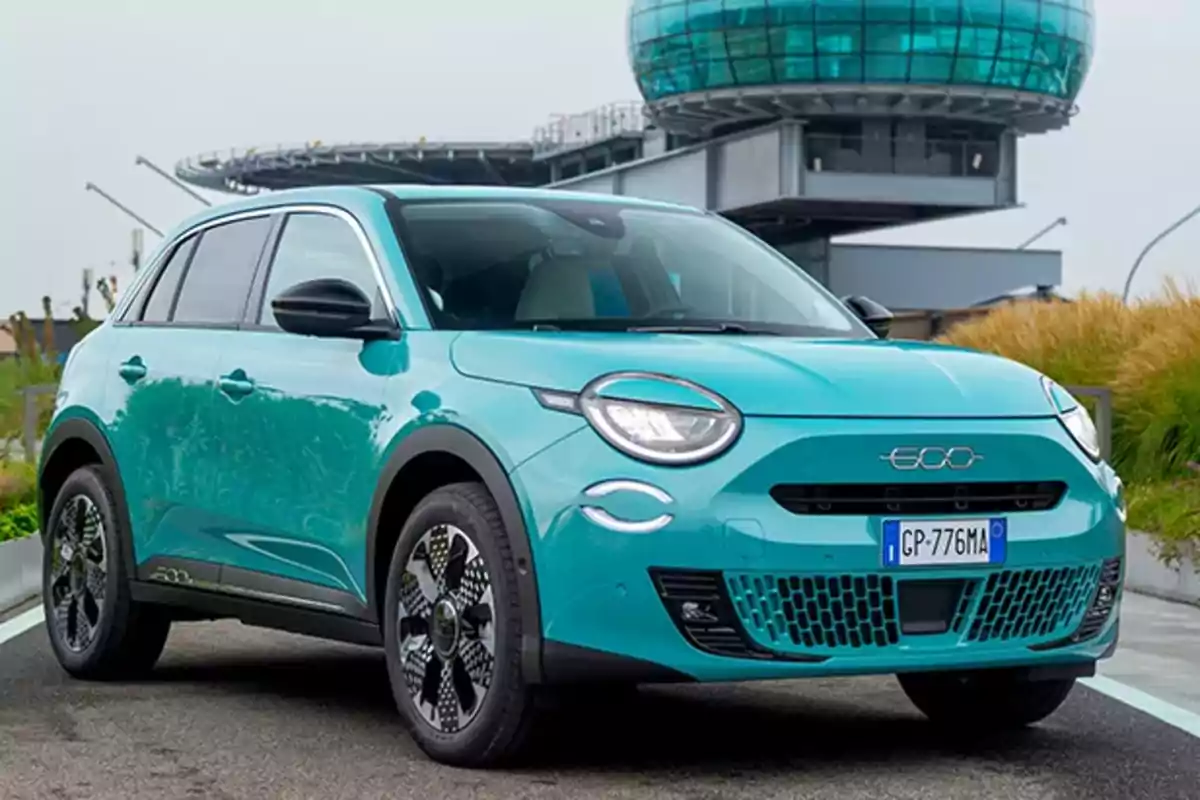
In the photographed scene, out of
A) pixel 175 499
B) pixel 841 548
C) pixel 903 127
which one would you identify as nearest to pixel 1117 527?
pixel 841 548

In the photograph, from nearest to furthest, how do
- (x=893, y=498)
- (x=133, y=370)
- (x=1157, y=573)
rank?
(x=893, y=498)
(x=133, y=370)
(x=1157, y=573)

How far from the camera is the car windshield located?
23.2 ft

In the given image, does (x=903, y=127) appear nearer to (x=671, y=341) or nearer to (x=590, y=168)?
(x=590, y=168)

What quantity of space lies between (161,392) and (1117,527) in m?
3.34

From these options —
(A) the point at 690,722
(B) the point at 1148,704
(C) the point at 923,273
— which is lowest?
(C) the point at 923,273

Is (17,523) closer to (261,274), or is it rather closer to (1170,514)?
(261,274)

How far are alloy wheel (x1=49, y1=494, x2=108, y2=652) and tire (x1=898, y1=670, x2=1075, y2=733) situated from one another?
9.68ft

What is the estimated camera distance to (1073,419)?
21.5ft

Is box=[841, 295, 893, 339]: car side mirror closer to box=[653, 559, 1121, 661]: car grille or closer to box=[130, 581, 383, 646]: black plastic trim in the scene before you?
box=[653, 559, 1121, 661]: car grille

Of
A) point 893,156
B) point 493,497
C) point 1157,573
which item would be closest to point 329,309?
point 493,497

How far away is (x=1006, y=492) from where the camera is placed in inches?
245

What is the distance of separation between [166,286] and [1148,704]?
375 centimetres

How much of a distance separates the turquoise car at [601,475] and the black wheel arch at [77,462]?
0.34m

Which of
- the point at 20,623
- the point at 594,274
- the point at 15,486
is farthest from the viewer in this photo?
the point at 15,486
